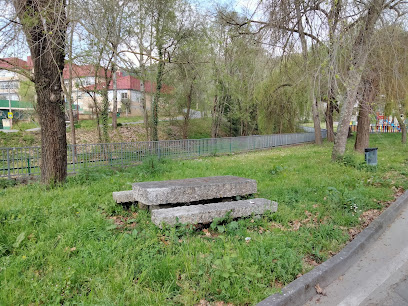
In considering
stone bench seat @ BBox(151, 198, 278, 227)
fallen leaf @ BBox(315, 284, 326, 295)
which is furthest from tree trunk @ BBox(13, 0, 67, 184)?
fallen leaf @ BBox(315, 284, 326, 295)

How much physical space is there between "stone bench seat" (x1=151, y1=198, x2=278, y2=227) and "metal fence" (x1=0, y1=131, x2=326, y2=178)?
709cm

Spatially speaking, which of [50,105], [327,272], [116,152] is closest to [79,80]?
[50,105]

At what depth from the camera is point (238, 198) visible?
17.9 ft

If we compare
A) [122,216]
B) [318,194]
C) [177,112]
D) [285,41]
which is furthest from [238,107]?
[122,216]

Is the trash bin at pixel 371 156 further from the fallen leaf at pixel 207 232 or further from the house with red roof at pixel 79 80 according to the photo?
the house with red roof at pixel 79 80

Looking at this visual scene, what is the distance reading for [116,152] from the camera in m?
12.4

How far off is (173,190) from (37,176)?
7306 mm

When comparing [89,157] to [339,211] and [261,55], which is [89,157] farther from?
[339,211]

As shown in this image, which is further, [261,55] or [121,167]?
[121,167]

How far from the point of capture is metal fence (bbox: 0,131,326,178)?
957cm

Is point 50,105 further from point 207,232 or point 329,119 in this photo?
point 329,119

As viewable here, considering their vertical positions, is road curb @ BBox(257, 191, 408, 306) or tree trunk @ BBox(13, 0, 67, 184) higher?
tree trunk @ BBox(13, 0, 67, 184)

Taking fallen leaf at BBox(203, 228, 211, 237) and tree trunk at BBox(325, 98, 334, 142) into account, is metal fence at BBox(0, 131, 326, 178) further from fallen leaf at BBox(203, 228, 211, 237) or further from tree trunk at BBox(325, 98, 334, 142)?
tree trunk at BBox(325, 98, 334, 142)

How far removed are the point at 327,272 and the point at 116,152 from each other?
34.7ft
